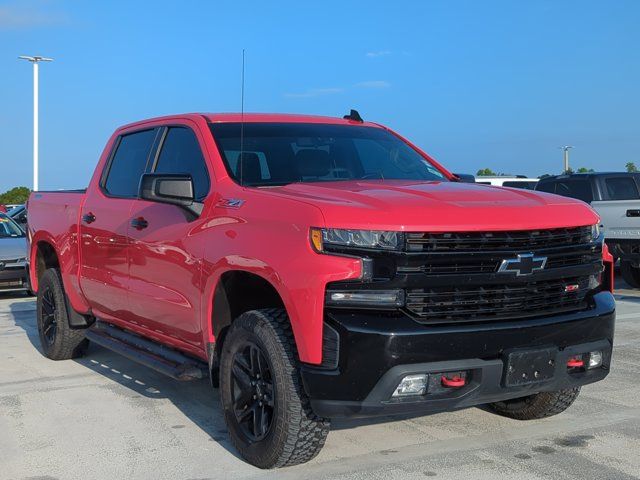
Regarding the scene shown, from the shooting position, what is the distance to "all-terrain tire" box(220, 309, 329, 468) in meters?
3.87

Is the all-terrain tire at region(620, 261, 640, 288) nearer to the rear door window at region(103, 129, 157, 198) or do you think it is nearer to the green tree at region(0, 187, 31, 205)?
the rear door window at region(103, 129, 157, 198)

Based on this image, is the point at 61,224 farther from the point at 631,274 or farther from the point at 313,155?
the point at 631,274

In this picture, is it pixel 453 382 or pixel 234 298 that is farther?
pixel 234 298

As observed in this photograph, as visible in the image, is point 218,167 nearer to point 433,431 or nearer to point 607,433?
point 433,431

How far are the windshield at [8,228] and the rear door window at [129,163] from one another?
806 cm

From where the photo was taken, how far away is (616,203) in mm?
12469

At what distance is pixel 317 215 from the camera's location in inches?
147

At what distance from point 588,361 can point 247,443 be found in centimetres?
184

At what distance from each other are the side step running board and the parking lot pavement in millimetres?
376

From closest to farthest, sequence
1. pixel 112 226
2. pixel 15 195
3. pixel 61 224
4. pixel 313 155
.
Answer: pixel 313 155, pixel 112 226, pixel 61 224, pixel 15 195

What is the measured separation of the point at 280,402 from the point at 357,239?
891 millimetres

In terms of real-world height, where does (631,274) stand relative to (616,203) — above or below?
below

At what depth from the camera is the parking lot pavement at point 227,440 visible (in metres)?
4.15

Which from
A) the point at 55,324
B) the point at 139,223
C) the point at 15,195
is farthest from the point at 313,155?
the point at 15,195
